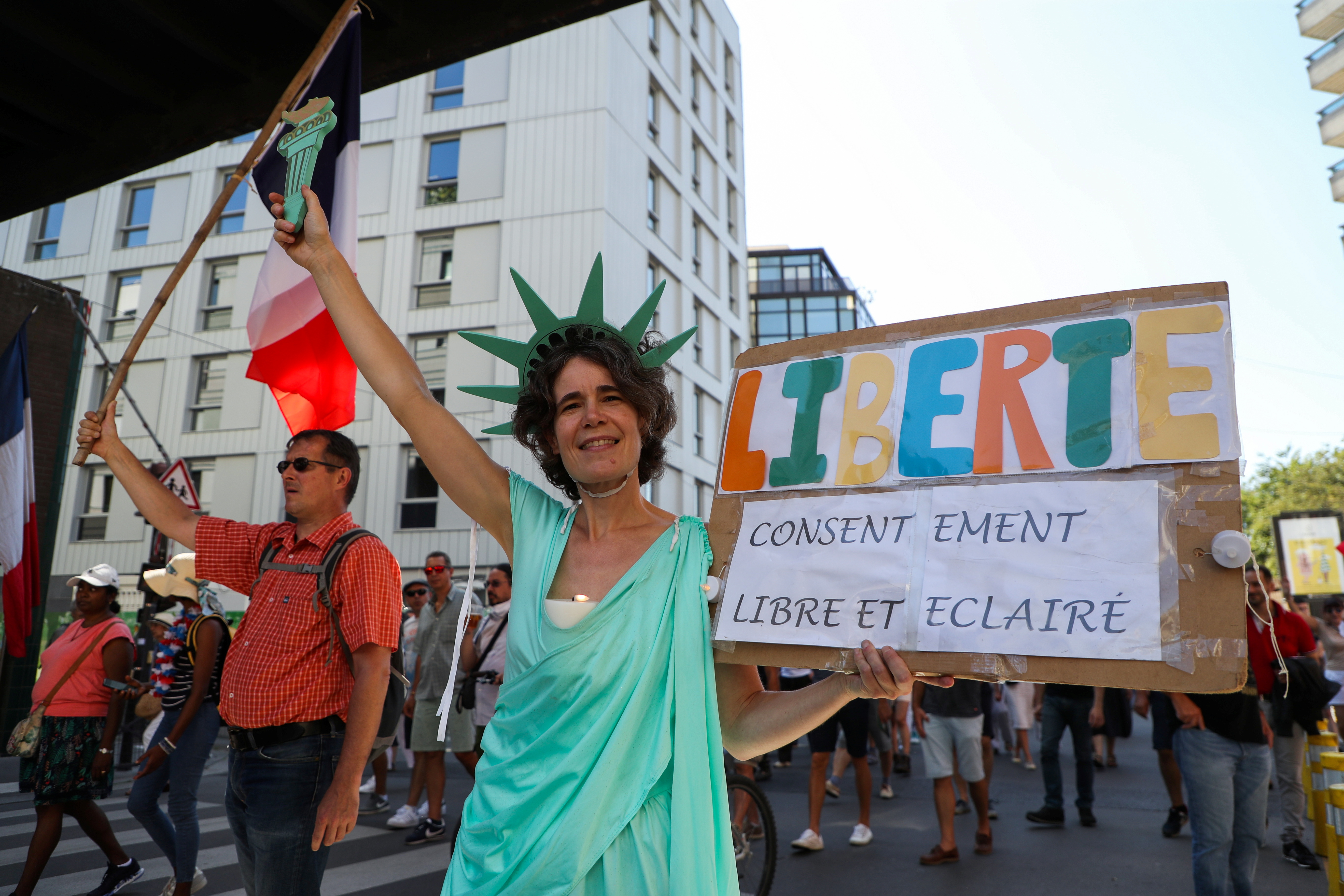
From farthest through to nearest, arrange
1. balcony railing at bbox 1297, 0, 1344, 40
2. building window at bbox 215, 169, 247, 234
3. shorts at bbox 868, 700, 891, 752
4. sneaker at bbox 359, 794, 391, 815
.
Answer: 1. balcony railing at bbox 1297, 0, 1344, 40
2. building window at bbox 215, 169, 247, 234
3. shorts at bbox 868, 700, 891, 752
4. sneaker at bbox 359, 794, 391, 815

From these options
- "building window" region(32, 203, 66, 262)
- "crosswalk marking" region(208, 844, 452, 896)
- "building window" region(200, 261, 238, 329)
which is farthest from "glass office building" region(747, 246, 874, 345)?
"crosswalk marking" region(208, 844, 452, 896)

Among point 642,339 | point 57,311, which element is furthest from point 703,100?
point 642,339

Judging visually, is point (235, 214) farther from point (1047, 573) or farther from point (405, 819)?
point (1047, 573)

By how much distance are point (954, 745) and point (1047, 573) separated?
5730 mm

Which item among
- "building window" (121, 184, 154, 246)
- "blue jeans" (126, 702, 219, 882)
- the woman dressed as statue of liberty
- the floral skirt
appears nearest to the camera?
the woman dressed as statue of liberty

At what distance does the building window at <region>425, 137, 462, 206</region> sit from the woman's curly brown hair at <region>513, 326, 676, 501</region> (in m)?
21.7

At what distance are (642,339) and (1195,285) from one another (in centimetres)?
127

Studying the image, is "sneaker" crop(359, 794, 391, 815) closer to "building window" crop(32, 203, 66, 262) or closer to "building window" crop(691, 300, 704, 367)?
"building window" crop(691, 300, 704, 367)

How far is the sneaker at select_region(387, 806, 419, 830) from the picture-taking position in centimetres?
745

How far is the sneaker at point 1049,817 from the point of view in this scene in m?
7.52

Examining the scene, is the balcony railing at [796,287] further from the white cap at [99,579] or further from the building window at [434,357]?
the white cap at [99,579]

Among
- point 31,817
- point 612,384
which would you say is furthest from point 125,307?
point 612,384

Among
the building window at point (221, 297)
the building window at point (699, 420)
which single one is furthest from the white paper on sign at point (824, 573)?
the building window at point (221, 297)

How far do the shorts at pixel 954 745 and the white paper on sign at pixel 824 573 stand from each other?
537cm
